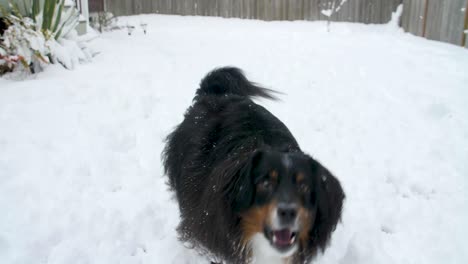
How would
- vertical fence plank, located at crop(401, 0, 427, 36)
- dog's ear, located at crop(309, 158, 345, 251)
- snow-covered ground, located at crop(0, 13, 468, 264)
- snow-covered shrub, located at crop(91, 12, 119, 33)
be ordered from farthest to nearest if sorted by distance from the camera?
snow-covered shrub, located at crop(91, 12, 119, 33), vertical fence plank, located at crop(401, 0, 427, 36), snow-covered ground, located at crop(0, 13, 468, 264), dog's ear, located at crop(309, 158, 345, 251)

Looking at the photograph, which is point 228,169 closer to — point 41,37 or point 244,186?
point 244,186

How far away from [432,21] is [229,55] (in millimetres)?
4690

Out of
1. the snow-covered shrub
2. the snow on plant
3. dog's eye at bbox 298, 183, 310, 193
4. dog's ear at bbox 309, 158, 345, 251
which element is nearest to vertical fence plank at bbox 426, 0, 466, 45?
the snow on plant

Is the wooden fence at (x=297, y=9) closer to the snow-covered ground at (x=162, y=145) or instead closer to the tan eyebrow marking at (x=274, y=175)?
the snow-covered ground at (x=162, y=145)

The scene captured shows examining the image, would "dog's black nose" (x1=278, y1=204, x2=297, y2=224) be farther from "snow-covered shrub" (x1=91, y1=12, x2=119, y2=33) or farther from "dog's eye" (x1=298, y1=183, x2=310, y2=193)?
"snow-covered shrub" (x1=91, y1=12, x2=119, y2=33)

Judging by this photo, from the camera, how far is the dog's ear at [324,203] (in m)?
2.14

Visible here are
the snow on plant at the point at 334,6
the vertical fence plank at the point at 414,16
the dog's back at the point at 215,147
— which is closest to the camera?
the dog's back at the point at 215,147

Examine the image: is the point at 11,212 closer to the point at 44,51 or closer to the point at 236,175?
the point at 236,175

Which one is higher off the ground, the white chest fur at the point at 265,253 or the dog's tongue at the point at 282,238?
the dog's tongue at the point at 282,238

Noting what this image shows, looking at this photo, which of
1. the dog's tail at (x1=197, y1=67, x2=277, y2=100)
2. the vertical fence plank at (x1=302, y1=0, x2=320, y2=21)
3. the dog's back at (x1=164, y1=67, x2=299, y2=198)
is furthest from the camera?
the vertical fence plank at (x1=302, y1=0, x2=320, y2=21)

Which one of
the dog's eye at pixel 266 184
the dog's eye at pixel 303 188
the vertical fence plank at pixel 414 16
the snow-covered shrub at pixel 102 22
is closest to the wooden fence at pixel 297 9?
the vertical fence plank at pixel 414 16

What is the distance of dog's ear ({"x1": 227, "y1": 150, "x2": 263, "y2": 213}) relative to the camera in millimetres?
2090

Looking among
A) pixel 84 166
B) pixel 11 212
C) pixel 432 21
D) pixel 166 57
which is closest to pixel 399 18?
pixel 432 21

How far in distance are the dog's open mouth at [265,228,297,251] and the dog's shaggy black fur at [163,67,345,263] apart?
0.15 metres
